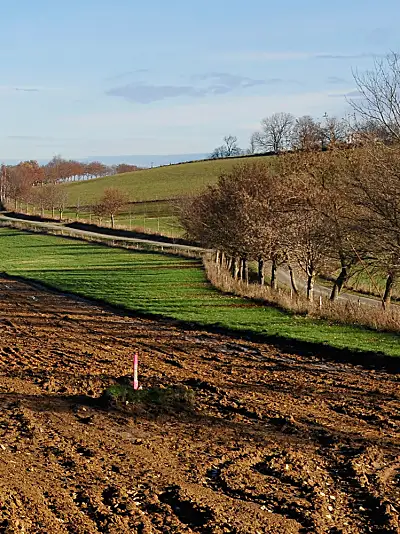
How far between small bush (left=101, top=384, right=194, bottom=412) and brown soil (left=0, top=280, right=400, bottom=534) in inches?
10.6

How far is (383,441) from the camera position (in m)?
11.4

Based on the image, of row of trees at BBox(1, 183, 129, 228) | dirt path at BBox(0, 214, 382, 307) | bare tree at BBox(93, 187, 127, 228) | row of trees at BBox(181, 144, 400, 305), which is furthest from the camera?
row of trees at BBox(1, 183, 129, 228)

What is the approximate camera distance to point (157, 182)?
11825 centimetres

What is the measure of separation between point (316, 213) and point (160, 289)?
9042 millimetres

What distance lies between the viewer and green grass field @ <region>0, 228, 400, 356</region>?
69.8 ft

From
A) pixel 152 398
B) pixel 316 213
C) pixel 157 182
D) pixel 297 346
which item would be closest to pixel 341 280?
pixel 316 213

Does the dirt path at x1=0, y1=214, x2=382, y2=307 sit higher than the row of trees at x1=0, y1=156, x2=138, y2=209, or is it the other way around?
the row of trees at x1=0, y1=156, x2=138, y2=209

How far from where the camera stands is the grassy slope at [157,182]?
351 feet

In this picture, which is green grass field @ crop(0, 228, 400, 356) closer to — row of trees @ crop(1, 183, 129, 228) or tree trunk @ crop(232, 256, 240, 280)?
tree trunk @ crop(232, 256, 240, 280)

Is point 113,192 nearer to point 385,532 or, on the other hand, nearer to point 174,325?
point 174,325

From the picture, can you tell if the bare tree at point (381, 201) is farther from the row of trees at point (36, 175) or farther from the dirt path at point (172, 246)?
the row of trees at point (36, 175)

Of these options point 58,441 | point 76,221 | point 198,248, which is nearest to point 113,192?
point 76,221

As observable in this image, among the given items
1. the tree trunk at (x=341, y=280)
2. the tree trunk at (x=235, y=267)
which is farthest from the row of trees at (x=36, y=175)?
the tree trunk at (x=341, y=280)

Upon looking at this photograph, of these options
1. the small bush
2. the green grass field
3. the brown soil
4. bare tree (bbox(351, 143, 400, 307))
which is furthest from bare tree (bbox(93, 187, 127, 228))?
the small bush
